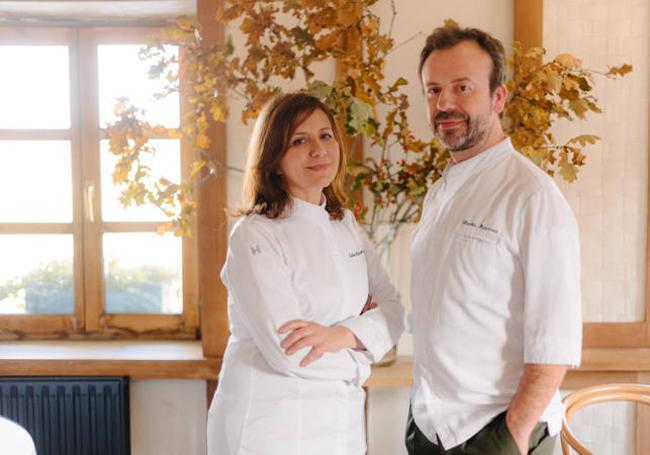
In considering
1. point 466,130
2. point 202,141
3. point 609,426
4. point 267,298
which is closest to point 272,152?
point 267,298

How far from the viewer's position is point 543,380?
1271mm

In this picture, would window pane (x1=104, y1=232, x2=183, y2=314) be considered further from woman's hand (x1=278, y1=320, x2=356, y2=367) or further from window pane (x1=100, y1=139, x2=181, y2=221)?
woman's hand (x1=278, y1=320, x2=356, y2=367)

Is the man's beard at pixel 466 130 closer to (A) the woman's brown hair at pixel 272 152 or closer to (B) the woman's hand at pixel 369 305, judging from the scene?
(A) the woman's brown hair at pixel 272 152

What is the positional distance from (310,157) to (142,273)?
55.8 inches

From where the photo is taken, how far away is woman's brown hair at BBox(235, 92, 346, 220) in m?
1.49

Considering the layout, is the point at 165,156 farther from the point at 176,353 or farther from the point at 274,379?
the point at 274,379

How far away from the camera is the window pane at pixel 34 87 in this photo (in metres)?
2.56

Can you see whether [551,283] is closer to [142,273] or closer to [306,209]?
[306,209]

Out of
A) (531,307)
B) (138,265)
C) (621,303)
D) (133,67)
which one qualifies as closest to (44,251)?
(138,265)

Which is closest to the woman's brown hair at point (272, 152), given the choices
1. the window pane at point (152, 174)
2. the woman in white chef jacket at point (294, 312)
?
the woman in white chef jacket at point (294, 312)

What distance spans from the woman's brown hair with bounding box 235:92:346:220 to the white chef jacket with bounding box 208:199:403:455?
0.04m

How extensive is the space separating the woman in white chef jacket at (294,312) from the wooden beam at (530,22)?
1.04m

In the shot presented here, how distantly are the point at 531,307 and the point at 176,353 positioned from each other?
1574 millimetres

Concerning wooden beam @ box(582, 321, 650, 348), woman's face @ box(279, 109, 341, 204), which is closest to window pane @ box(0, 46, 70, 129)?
woman's face @ box(279, 109, 341, 204)
